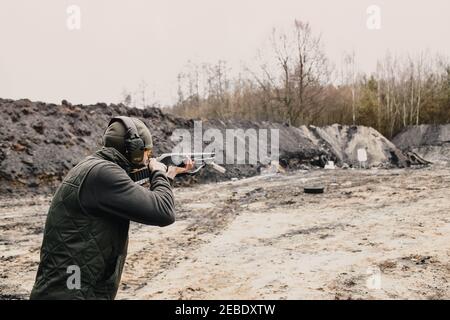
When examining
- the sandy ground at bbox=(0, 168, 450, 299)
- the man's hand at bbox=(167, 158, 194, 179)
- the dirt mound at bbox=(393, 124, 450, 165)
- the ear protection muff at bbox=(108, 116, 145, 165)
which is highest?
the ear protection muff at bbox=(108, 116, 145, 165)

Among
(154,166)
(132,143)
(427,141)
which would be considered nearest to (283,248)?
(154,166)

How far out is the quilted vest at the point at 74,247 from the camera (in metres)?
2.05

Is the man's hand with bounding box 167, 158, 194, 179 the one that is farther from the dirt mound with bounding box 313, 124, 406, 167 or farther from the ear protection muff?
the dirt mound with bounding box 313, 124, 406, 167

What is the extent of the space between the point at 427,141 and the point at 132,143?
32.6 metres

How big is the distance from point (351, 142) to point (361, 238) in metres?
18.8

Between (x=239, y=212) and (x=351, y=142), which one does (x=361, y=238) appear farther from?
(x=351, y=142)

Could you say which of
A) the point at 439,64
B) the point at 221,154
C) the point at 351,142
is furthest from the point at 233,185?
the point at 439,64

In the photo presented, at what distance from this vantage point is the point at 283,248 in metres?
6.69

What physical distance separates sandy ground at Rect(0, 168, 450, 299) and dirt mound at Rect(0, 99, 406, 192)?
6.71 feet

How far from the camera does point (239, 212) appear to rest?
9898 mm

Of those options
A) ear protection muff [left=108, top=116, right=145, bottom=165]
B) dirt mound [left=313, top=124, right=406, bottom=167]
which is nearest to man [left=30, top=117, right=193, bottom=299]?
ear protection muff [left=108, top=116, right=145, bottom=165]

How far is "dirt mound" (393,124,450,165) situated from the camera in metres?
29.4

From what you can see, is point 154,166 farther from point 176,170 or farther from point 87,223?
point 87,223

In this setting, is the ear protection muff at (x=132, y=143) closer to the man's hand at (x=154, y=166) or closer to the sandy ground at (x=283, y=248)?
the man's hand at (x=154, y=166)
